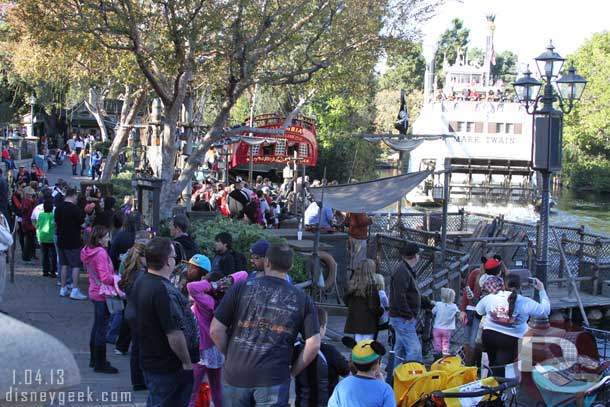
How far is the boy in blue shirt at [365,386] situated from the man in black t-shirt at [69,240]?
780 centimetres

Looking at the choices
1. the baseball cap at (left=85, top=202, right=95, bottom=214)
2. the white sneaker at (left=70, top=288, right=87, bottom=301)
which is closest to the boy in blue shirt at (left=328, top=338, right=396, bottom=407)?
the white sneaker at (left=70, top=288, right=87, bottom=301)

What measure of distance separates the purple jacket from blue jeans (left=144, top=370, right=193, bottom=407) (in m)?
0.97

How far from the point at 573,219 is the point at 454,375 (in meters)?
44.2

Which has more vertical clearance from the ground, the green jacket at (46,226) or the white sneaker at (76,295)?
the green jacket at (46,226)

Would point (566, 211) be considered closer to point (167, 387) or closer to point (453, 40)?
point (167, 387)

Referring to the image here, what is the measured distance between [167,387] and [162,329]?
1.37 ft

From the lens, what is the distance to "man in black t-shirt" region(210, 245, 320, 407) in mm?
4719

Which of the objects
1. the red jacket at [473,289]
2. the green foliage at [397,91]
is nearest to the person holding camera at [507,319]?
the red jacket at [473,289]

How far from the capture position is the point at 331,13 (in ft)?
54.1

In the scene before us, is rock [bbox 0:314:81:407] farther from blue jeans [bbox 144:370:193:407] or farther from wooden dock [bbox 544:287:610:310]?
wooden dock [bbox 544:287:610:310]

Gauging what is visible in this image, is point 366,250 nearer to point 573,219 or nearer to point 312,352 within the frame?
point 312,352

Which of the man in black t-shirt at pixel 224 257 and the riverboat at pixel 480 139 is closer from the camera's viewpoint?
the man in black t-shirt at pixel 224 257

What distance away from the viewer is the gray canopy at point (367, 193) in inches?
483

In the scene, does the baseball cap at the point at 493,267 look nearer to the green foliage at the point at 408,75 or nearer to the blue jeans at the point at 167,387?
the blue jeans at the point at 167,387
